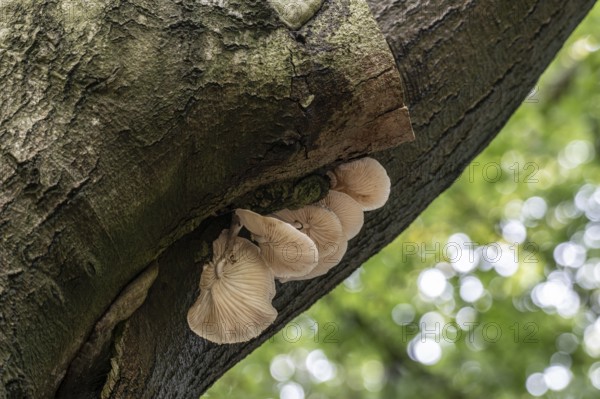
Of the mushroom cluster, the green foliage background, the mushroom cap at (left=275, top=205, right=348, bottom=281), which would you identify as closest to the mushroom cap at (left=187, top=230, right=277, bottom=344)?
the mushroom cluster

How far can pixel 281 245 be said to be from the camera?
187 centimetres

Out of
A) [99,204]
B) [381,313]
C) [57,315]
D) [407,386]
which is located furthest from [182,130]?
[407,386]

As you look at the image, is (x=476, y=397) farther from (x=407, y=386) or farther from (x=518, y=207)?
(x=518, y=207)

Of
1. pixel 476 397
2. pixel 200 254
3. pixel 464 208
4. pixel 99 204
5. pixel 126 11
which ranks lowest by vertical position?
pixel 476 397

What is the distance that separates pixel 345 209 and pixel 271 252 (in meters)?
0.27

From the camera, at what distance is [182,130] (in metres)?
1.60

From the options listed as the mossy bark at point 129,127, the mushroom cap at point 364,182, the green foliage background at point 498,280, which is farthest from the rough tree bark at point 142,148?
the green foliage background at point 498,280

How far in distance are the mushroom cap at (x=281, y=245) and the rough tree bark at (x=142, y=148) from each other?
6cm

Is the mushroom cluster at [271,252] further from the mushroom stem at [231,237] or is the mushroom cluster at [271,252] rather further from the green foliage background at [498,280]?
the green foliage background at [498,280]

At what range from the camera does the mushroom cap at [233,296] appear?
6.14ft

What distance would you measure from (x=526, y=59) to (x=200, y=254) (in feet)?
4.73

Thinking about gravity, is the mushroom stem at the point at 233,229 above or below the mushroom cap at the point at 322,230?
above

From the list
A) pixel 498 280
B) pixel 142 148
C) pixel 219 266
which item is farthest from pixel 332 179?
pixel 498 280

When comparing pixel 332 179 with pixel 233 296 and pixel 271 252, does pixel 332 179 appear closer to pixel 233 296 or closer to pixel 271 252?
pixel 271 252
